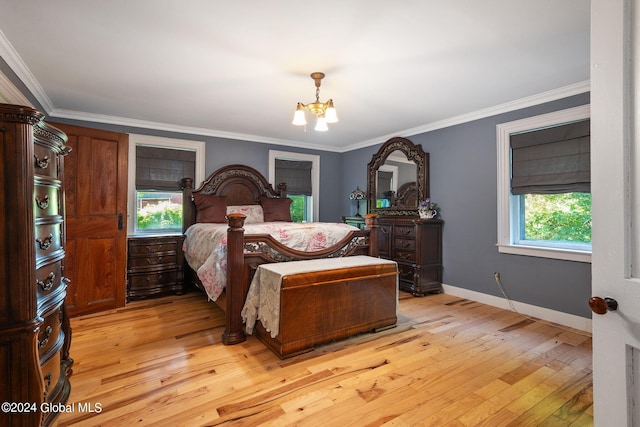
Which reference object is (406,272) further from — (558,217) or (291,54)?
(291,54)

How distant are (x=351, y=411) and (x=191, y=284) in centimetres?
320

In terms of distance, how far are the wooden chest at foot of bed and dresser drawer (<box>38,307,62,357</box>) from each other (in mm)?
1262

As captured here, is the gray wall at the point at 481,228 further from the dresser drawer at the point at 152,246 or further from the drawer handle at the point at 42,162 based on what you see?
the drawer handle at the point at 42,162

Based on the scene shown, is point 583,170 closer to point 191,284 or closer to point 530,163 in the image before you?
point 530,163

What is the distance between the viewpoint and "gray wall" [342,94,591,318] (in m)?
3.00

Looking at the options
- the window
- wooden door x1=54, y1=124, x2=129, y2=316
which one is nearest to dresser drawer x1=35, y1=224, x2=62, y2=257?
wooden door x1=54, y1=124, x2=129, y2=316

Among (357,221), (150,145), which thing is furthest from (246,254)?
(357,221)

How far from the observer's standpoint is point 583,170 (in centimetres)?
286

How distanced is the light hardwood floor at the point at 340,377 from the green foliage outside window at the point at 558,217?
928 mm

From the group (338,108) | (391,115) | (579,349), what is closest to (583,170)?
(579,349)

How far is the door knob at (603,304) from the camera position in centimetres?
85

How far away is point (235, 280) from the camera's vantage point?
2.50 metres

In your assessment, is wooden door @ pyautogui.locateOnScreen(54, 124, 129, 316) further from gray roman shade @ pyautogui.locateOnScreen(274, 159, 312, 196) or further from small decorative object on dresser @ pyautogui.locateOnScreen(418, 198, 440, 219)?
small decorative object on dresser @ pyautogui.locateOnScreen(418, 198, 440, 219)

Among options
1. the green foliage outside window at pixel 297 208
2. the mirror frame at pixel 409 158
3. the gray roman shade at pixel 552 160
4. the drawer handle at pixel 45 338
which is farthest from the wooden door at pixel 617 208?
the green foliage outside window at pixel 297 208
